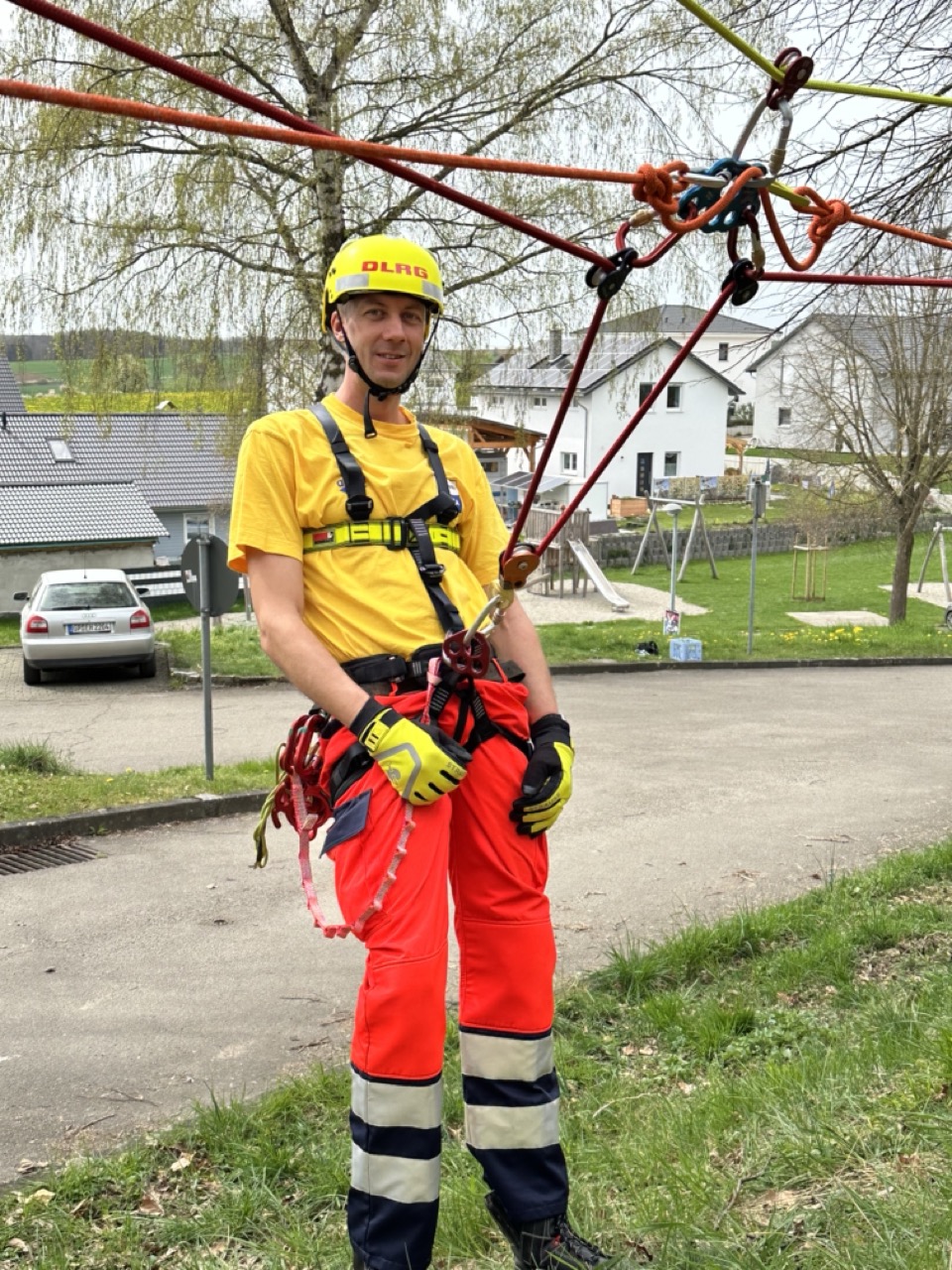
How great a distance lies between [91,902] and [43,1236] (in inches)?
150

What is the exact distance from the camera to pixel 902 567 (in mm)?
27906

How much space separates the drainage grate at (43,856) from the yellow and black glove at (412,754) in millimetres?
5525

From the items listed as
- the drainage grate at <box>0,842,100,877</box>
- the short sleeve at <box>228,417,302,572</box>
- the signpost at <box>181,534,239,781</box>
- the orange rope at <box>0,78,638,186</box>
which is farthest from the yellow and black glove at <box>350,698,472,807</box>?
the signpost at <box>181,534,239,781</box>

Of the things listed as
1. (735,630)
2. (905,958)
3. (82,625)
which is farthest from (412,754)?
(735,630)

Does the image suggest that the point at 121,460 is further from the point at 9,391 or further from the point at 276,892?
the point at 276,892

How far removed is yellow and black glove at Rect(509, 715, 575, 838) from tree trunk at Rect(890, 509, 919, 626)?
82.7 ft

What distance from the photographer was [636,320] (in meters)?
17.1

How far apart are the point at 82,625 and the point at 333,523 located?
16197 millimetres

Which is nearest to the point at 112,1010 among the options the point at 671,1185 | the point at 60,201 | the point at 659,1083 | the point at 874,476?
the point at 659,1083

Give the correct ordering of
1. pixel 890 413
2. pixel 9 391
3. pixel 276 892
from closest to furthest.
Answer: pixel 276 892 < pixel 890 413 < pixel 9 391

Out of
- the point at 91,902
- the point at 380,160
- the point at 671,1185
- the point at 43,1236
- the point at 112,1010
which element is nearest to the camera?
the point at 380,160

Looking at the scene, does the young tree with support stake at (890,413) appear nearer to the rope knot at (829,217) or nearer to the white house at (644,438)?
the rope knot at (829,217)

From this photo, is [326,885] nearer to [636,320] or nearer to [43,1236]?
[43,1236]

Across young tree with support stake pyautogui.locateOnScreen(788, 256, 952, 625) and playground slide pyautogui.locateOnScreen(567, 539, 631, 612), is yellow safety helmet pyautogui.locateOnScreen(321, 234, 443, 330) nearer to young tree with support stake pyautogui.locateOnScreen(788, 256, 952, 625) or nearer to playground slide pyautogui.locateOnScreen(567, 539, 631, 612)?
young tree with support stake pyautogui.locateOnScreen(788, 256, 952, 625)
